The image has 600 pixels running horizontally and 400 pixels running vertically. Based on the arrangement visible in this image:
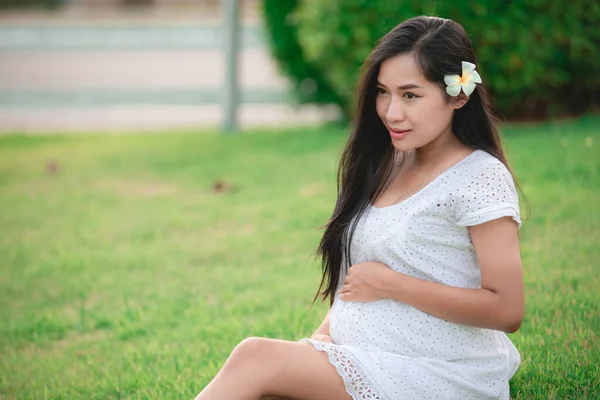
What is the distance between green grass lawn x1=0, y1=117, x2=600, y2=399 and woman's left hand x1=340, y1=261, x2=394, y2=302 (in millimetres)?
798

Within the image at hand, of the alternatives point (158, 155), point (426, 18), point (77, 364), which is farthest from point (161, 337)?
point (158, 155)

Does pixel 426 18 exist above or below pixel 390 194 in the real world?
above

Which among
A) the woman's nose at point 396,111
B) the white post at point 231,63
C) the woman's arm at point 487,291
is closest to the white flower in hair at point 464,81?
the woman's nose at point 396,111

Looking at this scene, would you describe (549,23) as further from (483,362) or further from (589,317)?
(483,362)

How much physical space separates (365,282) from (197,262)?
2.53 meters

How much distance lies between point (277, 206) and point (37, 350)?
2.29m

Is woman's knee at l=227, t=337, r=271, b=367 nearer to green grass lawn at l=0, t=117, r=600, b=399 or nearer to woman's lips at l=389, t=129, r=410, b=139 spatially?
woman's lips at l=389, t=129, r=410, b=139

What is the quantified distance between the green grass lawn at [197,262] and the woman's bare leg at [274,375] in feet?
2.88

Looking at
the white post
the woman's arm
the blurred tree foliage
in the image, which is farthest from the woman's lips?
the white post

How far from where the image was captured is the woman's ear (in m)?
2.29

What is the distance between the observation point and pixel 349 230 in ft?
8.18

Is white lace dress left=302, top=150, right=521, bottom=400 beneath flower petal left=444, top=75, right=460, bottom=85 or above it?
beneath

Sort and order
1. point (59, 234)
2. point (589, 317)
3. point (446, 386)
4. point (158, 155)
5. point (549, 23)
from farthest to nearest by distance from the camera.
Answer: point (158, 155) < point (549, 23) < point (59, 234) < point (589, 317) < point (446, 386)

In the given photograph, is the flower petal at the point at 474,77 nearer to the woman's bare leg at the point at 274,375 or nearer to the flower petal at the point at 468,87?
the flower petal at the point at 468,87
